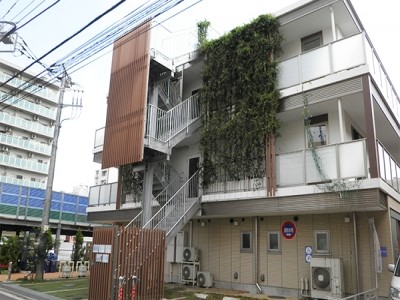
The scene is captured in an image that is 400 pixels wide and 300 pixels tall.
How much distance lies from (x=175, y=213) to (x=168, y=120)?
3569mm

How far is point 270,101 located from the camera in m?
12.2

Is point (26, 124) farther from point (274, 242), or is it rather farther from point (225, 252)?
point (274, 242)

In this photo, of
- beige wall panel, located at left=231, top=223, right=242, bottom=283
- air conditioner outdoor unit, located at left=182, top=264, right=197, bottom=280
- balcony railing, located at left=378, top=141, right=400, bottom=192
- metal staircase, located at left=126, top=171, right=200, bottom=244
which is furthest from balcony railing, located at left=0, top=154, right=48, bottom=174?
balcony railing, located at left=378, top=141, right=400, bottom=192

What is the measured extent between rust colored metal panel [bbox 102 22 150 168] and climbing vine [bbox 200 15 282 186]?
8.57 ft

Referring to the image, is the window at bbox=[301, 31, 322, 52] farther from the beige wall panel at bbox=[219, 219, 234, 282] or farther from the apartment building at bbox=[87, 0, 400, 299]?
the beige wall panel at bbox=[219, 219, 234, 282]

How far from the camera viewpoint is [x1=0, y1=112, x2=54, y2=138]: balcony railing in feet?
161

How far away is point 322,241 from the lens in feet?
38.3

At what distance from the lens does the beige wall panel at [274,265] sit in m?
12.3

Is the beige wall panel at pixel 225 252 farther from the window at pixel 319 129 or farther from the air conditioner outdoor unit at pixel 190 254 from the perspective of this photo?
the window at pixel 319 129

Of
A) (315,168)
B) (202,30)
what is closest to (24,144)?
(202,30)

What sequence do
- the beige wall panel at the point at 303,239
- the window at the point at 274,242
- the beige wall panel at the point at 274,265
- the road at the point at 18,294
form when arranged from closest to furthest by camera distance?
the beige wall panel at the point at 303,239
the road at the point at 18,294
the beige wall panel at the point at 274,265
the window at the point at 274,242

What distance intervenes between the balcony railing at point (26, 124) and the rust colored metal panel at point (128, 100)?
4065 cm

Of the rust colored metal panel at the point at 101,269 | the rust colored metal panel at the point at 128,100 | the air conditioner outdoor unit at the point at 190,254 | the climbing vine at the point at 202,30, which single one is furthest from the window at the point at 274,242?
the climbing vine at the point at 202,30

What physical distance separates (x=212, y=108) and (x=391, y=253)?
26.0 ft
